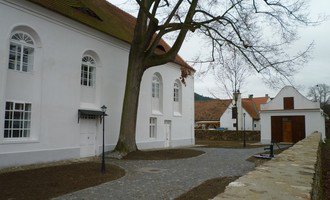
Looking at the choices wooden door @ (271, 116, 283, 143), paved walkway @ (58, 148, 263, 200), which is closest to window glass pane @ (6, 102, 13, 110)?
paved walkway @ (58, 148, 263, 200)

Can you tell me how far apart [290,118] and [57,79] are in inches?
1044

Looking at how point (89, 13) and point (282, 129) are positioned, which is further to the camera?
point (282, 129)

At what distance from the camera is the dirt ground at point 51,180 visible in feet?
30.6

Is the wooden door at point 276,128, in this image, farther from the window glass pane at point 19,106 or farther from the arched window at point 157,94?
the window glass pane at point 19,106

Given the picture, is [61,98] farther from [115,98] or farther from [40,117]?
[115,98]

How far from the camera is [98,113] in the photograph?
18.6m

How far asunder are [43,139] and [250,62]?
11.8 metres

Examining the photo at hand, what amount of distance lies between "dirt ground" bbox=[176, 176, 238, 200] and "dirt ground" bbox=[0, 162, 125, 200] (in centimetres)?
336

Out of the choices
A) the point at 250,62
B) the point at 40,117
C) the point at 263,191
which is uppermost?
the point at 250,62

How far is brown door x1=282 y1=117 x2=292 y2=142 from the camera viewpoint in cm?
3453

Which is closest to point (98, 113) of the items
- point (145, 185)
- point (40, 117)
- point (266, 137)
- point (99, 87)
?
point (99, 87)

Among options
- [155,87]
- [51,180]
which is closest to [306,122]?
[155,87]

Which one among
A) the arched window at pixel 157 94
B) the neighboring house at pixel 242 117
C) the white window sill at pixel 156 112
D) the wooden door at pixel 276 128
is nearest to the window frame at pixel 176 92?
the arched window at pixel 157 94

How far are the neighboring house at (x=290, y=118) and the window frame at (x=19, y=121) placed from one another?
26.5m
